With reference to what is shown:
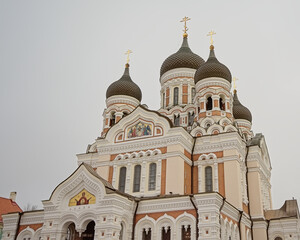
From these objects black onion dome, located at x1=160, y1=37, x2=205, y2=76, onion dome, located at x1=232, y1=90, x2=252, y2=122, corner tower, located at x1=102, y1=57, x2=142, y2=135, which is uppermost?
black onion dome, located at x1=160, y1=37, x2=205, y2=76

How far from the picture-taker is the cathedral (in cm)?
1401

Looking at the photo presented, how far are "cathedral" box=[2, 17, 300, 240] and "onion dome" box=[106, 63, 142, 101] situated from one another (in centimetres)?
7

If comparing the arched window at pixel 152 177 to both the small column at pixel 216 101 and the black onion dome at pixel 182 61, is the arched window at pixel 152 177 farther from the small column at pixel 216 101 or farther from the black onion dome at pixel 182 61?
the black onion dome at pixel 182 61

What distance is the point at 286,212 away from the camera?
19.8m

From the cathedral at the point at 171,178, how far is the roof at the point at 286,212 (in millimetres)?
66

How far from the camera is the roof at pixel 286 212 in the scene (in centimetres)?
1925

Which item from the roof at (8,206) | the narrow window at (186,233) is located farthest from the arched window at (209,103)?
the roof at (8,206)

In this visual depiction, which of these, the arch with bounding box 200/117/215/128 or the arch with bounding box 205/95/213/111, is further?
the arch with bounding box 205/95/213/111

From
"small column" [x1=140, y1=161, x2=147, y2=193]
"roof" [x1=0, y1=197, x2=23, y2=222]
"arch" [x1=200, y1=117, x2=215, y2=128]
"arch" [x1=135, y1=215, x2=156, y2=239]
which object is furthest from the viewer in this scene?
"roof" [x1=0, y1=197, x2=23, y2=222]

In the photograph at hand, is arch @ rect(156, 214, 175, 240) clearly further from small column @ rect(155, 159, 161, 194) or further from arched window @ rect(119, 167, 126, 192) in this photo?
arched window @ rect(119, 167, 126, 192)

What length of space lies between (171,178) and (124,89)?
9.14 meters

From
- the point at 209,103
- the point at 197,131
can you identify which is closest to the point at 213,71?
the point at 209,103

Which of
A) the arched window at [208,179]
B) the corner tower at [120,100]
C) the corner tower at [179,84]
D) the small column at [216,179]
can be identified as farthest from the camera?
the corner tower at [120,100]

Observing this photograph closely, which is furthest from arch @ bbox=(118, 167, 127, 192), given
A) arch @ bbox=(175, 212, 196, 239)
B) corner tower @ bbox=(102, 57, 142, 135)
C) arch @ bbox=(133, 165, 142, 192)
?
corner tower @ bbox=(102, 57, 142, 135)
